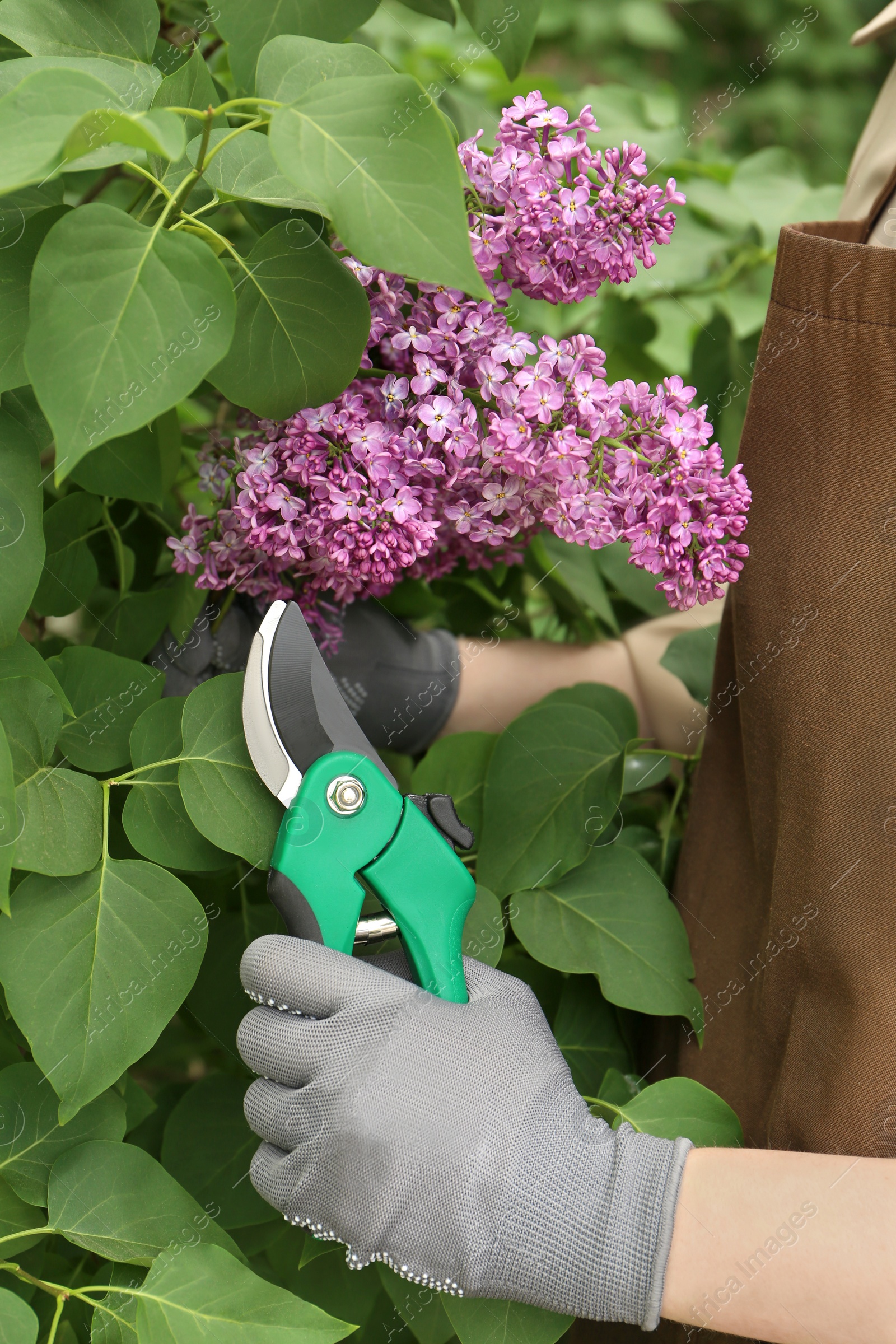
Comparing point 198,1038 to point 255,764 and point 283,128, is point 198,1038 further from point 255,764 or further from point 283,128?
point 283,128

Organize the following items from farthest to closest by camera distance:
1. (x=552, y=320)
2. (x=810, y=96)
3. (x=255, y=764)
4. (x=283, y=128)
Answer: (x=810, y=96) < (x=552, y=320) < (x=255, y=764) < (x=283, y=128)

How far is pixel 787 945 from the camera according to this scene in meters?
0.54

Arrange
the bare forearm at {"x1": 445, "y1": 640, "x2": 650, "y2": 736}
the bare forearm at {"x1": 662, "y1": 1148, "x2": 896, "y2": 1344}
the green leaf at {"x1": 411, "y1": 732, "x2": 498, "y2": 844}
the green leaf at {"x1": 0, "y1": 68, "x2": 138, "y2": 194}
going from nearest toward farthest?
1. the green leaf at {"x1": 0, "y1": 68, "x2": 138, "y2": 194}
2. the bare forearm at {"x1": 662, "y1": 1148, "x2": 896, "y2": 1344}
3. the green leaf at {"x1": 411, "y1": 732, "x2": 498, "y2": 844}
4. the bare forearm at {"x1": 445, "y1": 640, "x2": 650, "y2": 736}

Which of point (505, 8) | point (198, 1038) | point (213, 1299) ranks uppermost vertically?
point (505, 8)

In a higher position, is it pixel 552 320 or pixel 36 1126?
pixel 552 320

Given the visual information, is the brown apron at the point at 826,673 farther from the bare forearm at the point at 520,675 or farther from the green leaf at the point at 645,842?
the bare forearm at the point at 520,675

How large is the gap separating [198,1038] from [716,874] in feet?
1.74

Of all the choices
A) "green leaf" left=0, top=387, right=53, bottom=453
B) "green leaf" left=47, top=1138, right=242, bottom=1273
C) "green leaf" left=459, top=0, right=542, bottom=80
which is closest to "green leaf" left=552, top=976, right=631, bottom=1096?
"green leaf" left=47, top=1138, right=242, bottom=1273

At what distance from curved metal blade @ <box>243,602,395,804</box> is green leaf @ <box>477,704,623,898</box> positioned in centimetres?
17

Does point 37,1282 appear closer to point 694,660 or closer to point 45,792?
point 45,792

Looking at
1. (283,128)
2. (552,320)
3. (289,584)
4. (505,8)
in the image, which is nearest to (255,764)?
(289,584)

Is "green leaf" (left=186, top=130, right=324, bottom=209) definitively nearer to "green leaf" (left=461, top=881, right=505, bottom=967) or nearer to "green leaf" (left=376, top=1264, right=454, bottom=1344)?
"green leaf" (left=461, top=881, right=505, bottom=967)

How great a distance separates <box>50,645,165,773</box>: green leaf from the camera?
0.51 m

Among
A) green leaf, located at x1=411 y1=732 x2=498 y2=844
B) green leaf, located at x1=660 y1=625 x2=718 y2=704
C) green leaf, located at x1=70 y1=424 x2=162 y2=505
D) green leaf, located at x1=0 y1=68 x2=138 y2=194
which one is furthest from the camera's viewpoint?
green leaf, located at x1=660 y1=625 x2=718 y2=704
